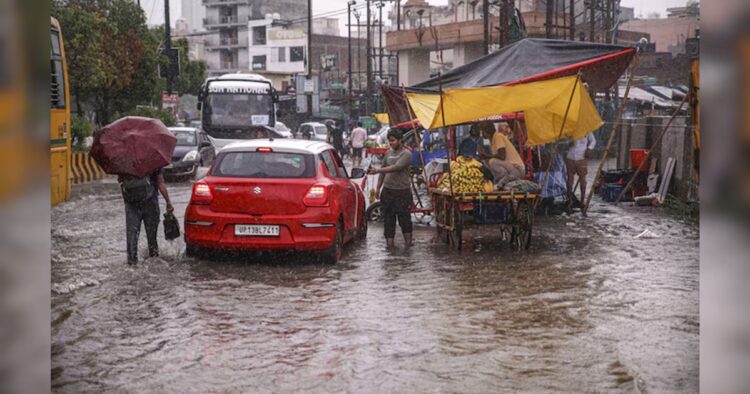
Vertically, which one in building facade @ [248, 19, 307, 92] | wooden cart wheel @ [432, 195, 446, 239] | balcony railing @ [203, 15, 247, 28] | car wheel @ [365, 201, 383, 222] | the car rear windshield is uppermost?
balcony railing @ [203, 15, 247, 28]

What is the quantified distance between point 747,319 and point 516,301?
249 inches

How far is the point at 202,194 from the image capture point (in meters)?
10.9

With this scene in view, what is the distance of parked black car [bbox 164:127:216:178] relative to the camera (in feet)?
87.3

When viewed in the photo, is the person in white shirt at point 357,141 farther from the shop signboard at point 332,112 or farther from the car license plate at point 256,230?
the shop signboard at point 332,112

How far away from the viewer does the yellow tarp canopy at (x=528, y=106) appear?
1223 centimetres

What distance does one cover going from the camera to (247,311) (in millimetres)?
8523

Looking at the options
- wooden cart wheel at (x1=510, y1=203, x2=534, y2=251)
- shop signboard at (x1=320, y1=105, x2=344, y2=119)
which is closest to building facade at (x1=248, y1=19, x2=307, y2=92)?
shop signboard at (x1=320, y1=105, x2=344, y2=119)

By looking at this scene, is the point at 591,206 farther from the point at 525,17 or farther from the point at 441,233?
the point at 525,17

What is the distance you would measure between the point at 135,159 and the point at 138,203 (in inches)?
23.1

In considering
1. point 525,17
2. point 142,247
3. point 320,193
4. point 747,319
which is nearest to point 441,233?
point 320,193

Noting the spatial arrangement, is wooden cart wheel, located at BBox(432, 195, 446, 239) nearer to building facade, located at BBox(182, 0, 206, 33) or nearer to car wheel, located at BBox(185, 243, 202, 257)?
car wheel, located at BBox(185, 243, 202, 257)

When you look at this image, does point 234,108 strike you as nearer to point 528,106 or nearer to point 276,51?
point 528,106

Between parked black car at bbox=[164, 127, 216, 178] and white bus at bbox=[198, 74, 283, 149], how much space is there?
1.54m

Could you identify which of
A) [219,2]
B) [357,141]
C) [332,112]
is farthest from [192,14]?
[357,141]
